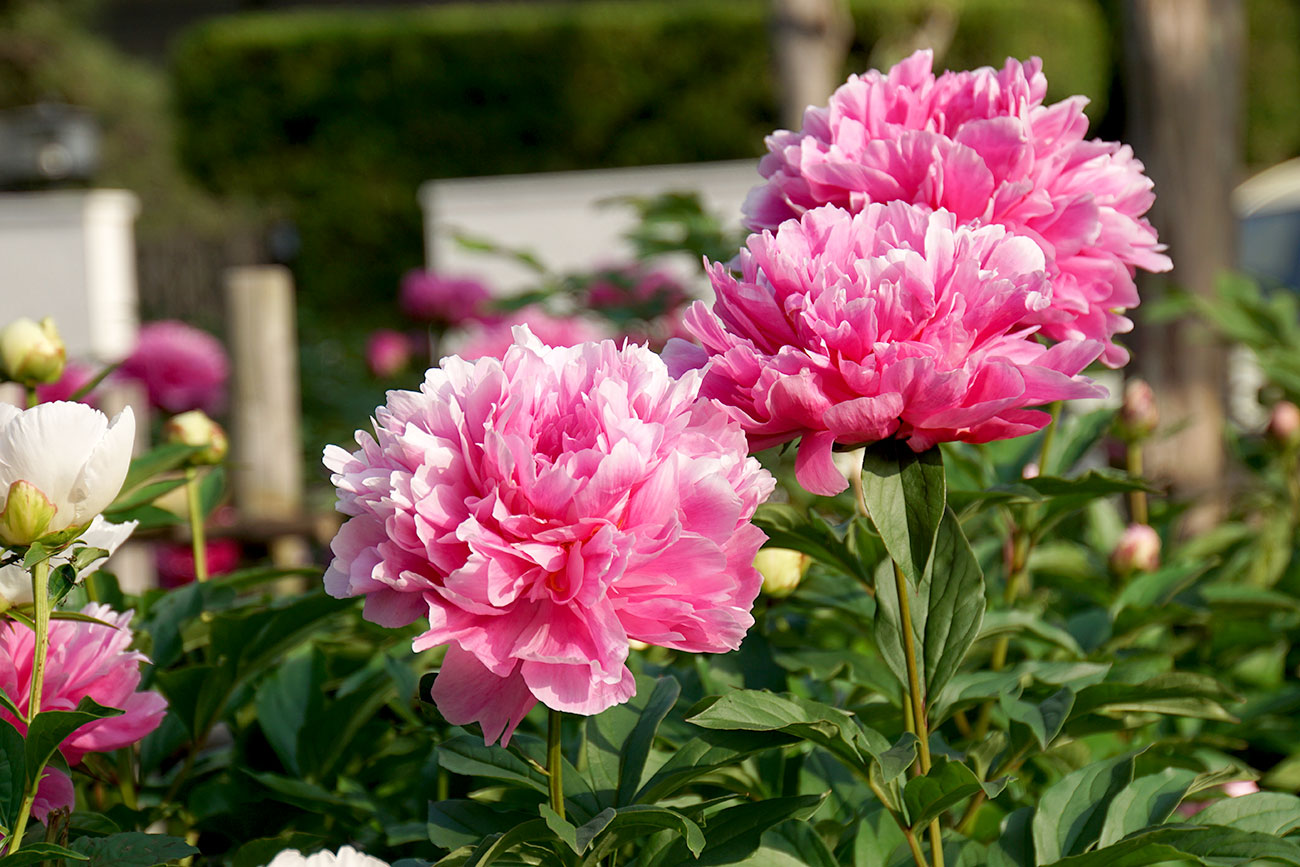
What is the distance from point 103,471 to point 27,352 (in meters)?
0.38

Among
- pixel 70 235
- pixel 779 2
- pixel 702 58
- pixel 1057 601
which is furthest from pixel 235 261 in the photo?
pixel 1057 601

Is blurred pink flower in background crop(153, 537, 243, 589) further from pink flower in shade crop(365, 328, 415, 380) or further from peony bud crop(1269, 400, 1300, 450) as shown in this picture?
peony bud crop(1269, 400, 1300, 450)

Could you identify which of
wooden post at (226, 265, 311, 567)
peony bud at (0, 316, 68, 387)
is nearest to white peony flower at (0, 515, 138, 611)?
peony bud at (0, 316, 68, 387)

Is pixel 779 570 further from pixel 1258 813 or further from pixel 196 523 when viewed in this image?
pixel 196 523

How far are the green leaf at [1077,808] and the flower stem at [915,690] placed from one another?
0.21 ft

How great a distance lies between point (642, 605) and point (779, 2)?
12.5 feet

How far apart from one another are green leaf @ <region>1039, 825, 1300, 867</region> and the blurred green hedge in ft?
28.6

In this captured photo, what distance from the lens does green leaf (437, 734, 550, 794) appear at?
64cm

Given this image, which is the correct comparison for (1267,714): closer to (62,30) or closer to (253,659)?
(253,659)

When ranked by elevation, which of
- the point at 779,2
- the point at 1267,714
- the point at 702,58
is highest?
the point at 702,58

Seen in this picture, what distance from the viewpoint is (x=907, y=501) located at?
0.62 meters

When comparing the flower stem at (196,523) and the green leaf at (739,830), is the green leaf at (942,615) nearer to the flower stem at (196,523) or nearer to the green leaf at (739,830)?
the green leaf at (739,830)

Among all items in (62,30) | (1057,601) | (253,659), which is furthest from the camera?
(62,30)

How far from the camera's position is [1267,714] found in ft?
3.48
